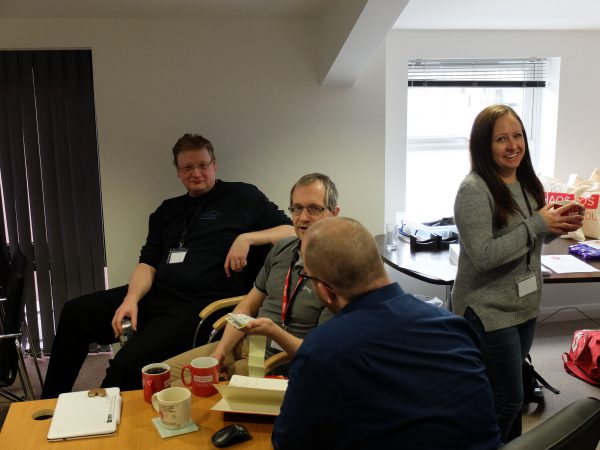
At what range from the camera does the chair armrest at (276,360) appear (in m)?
1.92

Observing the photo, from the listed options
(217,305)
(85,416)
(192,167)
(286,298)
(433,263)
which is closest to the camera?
(85,416)

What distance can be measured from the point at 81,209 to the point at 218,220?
1.24 meters

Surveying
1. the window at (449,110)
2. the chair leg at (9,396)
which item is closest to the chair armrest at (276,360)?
the chair leg at (9,396)

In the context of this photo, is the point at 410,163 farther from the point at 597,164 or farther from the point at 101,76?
the point at 101,76

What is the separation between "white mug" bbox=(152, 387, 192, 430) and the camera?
1.51m

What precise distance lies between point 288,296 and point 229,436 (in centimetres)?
74

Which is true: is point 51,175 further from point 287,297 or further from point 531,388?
point 531,388

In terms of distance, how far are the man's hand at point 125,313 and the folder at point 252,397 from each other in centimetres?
119

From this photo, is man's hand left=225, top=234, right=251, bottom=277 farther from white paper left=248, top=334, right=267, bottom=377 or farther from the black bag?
the black bag

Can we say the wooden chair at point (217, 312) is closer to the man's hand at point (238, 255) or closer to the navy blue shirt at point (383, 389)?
the man's hand at point (238, 255)

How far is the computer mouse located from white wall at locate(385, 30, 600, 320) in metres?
2.80

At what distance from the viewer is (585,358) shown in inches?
134

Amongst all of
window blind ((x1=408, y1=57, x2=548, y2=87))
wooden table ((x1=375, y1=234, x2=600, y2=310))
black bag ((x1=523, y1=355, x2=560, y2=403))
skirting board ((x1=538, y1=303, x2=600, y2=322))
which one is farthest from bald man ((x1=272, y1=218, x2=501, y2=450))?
skirting board ((x1=538, y1=303, x2=600, y2=322))

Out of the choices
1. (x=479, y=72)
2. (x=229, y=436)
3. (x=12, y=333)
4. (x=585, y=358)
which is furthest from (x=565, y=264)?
(x=12, y=333)
